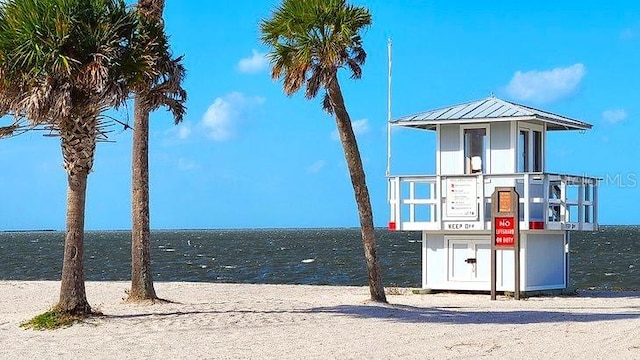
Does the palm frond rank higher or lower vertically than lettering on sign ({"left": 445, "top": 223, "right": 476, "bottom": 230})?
higher

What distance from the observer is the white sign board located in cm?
2667

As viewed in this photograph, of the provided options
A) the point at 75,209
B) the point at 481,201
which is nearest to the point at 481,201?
the point at 481,201

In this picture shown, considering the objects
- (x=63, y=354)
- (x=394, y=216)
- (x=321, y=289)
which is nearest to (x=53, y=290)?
(x=321, y=289)

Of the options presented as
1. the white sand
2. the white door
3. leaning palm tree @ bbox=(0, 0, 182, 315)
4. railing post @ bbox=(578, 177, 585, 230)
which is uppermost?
A: leaning palm tree @ bbox=(0, 0, 182, 315)

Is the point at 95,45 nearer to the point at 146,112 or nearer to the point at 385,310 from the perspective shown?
the point at 146,112

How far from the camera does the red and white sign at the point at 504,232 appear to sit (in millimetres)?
25594

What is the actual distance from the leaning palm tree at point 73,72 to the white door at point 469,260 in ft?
36.9

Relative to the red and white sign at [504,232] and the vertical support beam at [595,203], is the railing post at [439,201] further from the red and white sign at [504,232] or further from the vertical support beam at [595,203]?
the vertical support beam at [595,203]

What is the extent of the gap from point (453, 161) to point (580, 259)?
43.6 m

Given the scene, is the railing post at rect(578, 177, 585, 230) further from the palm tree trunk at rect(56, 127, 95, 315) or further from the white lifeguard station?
the palm tree trunk at rect(56, 127, 95, 315)

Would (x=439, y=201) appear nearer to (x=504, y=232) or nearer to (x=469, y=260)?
(x=469, y=260)

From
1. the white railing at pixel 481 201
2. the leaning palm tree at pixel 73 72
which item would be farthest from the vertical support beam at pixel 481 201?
the leaning palm tree at pixel 73 72

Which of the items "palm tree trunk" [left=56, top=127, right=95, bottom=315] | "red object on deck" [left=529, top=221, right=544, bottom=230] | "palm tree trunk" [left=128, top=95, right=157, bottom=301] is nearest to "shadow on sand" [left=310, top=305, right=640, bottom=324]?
"palm tree trunk" [left=128, top=95, right=157, bottom=301]

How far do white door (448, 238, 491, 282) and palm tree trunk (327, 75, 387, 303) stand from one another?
4.57m
